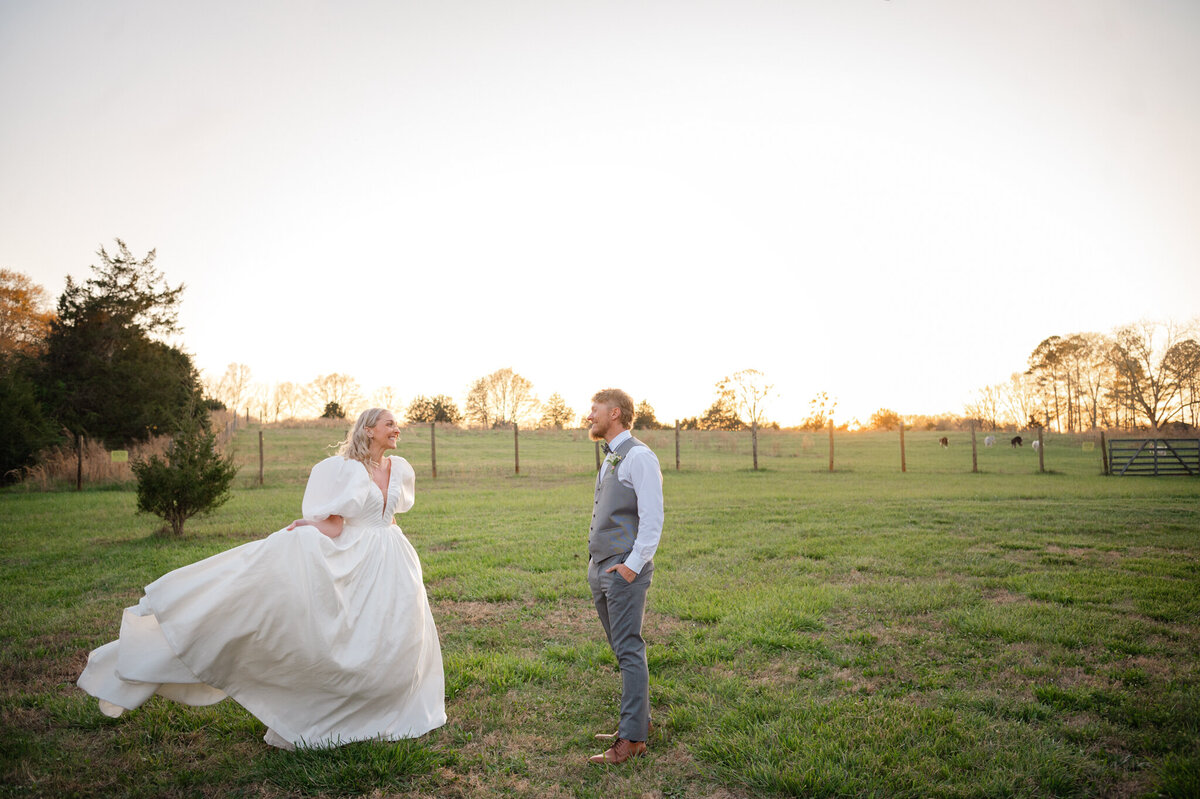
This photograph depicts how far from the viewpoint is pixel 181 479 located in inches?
461

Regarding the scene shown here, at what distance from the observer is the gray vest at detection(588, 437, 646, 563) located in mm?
4035

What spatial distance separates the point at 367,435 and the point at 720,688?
336 cm

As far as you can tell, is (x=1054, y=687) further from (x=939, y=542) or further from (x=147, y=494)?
(x=147, y=494)

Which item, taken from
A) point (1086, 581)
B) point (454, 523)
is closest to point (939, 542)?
point (1086, 581)

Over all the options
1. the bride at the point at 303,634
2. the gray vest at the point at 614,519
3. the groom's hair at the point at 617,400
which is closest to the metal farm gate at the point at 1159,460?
the groom's hair at the point at 617,400

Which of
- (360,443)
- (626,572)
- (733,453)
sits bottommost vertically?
(733,453)

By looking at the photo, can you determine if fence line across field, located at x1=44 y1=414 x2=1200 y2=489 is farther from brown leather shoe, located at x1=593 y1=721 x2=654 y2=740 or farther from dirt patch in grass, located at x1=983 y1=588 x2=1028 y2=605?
dirt patch in grass, located at x1=983 y1=588 x2=1028 y2=605

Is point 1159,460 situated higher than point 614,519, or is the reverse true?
point 614,519

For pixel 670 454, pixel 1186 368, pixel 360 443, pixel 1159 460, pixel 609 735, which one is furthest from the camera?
pixel 1186 368

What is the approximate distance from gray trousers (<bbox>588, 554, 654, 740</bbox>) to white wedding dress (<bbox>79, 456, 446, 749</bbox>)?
1.37m

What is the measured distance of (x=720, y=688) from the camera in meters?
4.93

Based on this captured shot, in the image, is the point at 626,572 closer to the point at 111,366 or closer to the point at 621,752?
the point at 621,752

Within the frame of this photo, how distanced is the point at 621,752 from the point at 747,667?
1833mm

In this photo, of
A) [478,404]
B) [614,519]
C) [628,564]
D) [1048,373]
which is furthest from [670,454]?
[1048,373]
